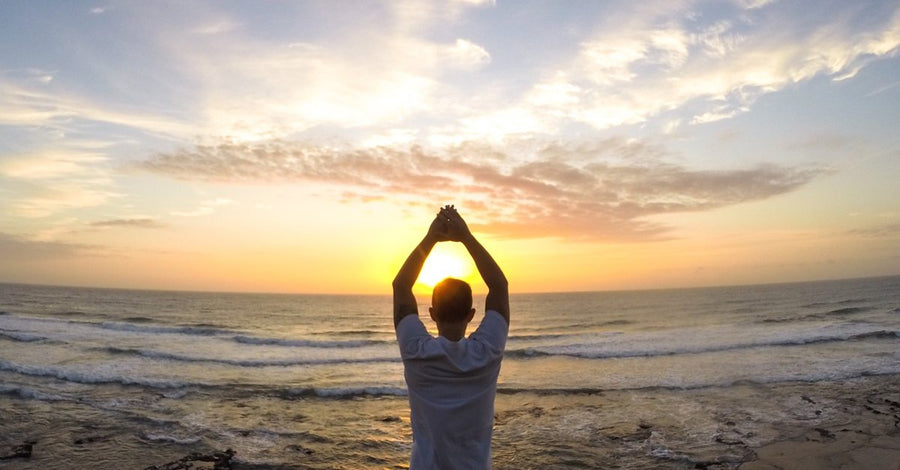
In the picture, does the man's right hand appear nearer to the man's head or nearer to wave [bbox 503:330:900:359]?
the man's head

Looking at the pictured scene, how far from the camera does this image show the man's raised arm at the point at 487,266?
2252 mm

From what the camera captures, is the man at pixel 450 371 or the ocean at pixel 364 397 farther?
the ocean at pixel 364 397

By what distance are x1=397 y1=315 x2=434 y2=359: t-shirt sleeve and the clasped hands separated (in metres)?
0.35

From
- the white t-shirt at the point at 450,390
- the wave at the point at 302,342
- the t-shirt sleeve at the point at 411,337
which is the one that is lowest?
the wave at the point at 302,342

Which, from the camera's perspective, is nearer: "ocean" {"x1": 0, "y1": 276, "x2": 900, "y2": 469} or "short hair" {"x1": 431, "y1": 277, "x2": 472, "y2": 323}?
"short hair" {"x1": 431, "y1": 277, "x2": 472, "y2": 323}

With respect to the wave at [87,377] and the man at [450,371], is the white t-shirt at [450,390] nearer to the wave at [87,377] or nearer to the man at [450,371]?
the man at [450,371]

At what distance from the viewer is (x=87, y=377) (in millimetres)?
16078

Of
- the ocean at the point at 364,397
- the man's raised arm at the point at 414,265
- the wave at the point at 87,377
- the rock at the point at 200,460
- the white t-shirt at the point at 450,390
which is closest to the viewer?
the white t-shirt at the point at 450,390

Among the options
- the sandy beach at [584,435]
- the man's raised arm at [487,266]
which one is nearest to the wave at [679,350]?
the sandy beach at [584,435]

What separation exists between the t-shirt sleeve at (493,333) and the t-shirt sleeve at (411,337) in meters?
0.19

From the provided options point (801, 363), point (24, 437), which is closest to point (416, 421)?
point (24, 437)

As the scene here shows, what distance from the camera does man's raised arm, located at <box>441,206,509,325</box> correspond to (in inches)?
88.7

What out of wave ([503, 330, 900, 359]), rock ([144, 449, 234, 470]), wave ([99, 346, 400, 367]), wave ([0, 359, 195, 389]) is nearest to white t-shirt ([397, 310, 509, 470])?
rock ([144, 449, 234, 470])

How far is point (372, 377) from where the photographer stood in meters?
17.6
